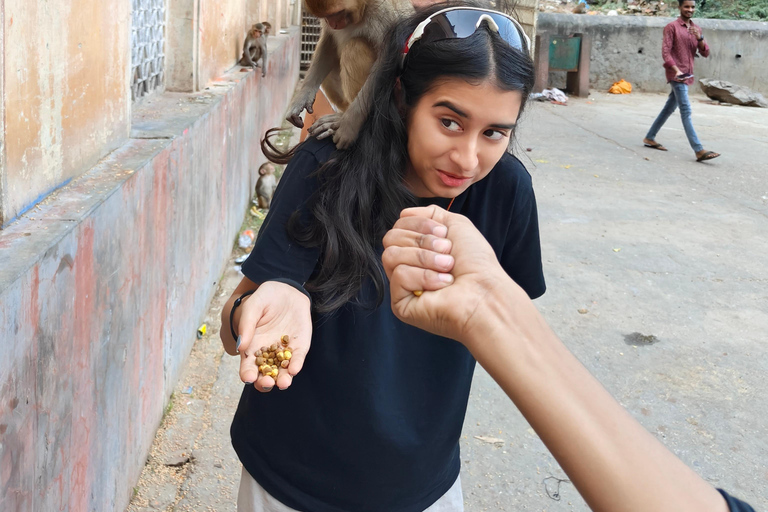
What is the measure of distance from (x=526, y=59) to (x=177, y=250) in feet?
6.67

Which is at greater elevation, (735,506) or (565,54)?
(565,54)

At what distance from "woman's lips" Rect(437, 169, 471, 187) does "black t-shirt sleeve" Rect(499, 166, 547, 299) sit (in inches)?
6.6

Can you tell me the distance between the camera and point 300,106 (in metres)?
2.28

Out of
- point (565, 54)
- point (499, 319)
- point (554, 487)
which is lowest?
point (554, 487)

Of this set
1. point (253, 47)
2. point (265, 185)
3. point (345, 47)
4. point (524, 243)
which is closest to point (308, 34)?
point (253, 47)

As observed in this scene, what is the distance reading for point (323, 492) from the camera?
140 centimetres

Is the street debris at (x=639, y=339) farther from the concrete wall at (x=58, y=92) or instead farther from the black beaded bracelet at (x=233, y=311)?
the black beaded bracelet at (x=233, y=311)

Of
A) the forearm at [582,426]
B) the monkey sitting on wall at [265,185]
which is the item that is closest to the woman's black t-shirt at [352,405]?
the forearm at [582,426]

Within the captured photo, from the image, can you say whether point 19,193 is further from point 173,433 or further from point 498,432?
point 498,432

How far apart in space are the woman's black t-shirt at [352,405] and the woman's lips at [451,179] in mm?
100

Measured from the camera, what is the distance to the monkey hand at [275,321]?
1284 mm

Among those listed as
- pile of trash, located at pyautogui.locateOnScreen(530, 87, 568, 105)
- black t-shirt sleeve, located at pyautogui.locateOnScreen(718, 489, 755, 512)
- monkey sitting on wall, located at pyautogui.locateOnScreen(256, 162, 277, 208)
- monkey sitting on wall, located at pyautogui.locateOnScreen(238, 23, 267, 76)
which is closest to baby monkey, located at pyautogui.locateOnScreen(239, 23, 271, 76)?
monkey sitting on wall, located at pyautogui.locateOnScreen(238, 23, 267, 76)

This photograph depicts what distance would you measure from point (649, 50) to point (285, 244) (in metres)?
13.2

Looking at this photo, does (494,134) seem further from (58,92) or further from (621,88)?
(621,88)
